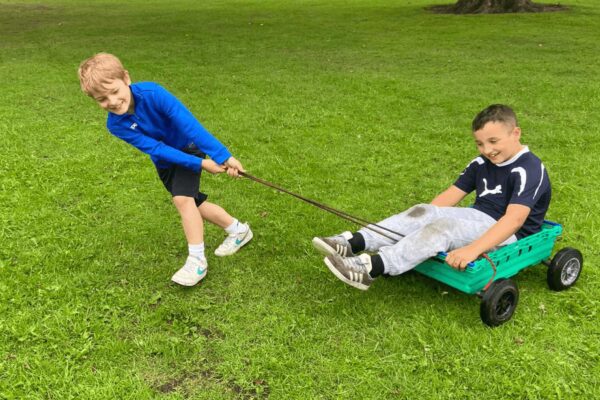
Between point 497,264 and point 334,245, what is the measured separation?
98 centimetres

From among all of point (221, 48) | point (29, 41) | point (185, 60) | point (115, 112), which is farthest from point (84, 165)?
point (29, 41)

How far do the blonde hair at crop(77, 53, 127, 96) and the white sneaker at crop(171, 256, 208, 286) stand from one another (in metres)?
1.30

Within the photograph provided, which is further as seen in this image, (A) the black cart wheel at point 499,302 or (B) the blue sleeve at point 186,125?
(B) the blue sleeve at point 186,125

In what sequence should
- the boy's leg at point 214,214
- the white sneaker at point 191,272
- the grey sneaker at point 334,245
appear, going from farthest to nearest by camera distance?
1. the boy's leg at point 214,214
2. the white sneaker at point 191,272
3. the grey sneaker at point 334,245

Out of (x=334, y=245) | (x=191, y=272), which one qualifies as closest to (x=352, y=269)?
(x=334, y=245)

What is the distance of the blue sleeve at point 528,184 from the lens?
320 cm

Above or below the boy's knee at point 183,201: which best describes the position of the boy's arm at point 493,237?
above

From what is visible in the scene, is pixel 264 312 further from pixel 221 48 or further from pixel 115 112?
pixel 221 48

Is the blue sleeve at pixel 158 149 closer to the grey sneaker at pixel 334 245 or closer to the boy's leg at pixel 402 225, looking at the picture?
the grey sneaker at pixel 334 245

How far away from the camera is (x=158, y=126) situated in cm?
352

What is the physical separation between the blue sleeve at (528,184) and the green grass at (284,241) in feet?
2.26

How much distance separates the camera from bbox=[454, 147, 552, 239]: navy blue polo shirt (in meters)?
3.22

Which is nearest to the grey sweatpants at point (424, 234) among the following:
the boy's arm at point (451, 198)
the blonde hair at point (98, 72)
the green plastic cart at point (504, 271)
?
the green plastic cart at point (504, 271)

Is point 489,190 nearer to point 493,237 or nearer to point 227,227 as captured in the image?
point 493,237
